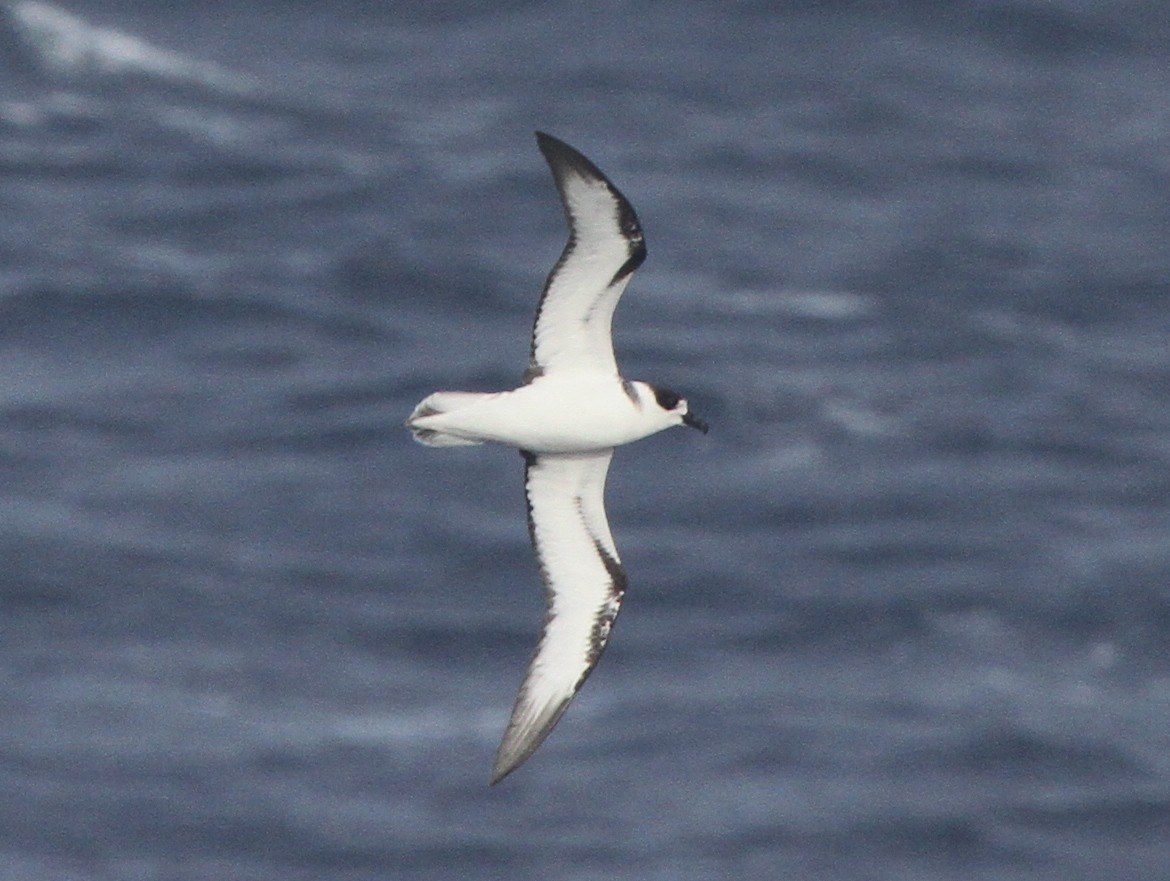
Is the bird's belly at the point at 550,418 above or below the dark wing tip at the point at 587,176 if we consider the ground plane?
below

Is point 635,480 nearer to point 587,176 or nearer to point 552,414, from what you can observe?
point 552,414

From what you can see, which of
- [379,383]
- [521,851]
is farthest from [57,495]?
[521,851]

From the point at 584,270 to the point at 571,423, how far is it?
1166mm

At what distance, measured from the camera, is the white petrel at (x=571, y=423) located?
19016mm

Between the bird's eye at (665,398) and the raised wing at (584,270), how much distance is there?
0.41 m

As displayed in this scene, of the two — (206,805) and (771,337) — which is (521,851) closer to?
(206,805)

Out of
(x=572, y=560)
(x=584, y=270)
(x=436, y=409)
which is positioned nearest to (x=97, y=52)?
(x=572, y=560)

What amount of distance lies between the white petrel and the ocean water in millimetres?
13268

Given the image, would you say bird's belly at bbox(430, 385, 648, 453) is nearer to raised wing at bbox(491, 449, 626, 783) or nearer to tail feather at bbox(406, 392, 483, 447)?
tail feather at bbox(406, 392, 483, 447)

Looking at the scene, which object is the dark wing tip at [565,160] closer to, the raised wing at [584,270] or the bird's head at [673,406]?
the raised wing at [584,270]

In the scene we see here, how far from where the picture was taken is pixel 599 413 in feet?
64.6

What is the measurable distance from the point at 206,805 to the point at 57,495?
6.23 metres

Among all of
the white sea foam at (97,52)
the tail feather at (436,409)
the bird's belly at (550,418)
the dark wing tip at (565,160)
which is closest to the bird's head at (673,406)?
the bird's belly at (550,418)

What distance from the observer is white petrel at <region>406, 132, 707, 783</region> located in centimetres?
1902
